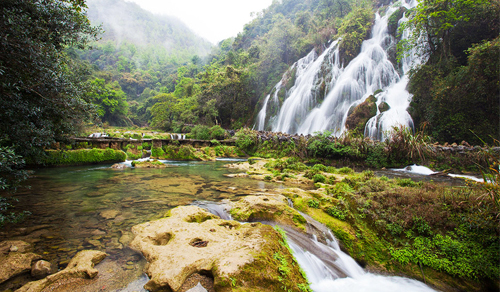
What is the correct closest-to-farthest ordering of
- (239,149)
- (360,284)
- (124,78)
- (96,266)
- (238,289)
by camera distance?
(238,289) → (96,266) → (360,284) → (239,149) → (124,78)

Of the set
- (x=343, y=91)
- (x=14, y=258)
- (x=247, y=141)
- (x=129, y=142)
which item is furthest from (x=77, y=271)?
(x=343, y=91)

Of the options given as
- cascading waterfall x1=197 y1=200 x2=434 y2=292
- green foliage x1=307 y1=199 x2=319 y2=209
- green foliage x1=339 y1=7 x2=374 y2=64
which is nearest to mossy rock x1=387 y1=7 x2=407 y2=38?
green foliage x1=339 y1=7 x2=374 y2=64

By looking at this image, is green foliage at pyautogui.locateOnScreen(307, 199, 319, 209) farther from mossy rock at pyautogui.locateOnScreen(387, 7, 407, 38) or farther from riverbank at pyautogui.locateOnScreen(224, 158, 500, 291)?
mossy rock at pyautogui.locateOnScreen(387, 7, 407, 38)

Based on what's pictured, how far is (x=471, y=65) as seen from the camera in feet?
36.8

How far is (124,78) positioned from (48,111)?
79.1 meters

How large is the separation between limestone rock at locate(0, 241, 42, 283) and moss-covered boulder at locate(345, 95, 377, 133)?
17756 millimetres

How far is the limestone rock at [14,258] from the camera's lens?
2531 millimetres

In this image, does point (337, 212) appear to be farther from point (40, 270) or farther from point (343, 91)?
point (343, 91)

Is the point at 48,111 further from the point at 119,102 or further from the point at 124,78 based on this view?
the point at 124,78

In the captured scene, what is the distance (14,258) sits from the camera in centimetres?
275

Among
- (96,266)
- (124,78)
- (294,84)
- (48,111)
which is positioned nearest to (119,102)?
(124,78)

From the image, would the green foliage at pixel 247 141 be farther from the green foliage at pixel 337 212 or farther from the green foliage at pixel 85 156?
the green foliage at pixel 337 212

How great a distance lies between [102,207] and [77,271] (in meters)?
3.19

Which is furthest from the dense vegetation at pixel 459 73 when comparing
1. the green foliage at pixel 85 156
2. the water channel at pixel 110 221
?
the green foliage at pixel 85 156
